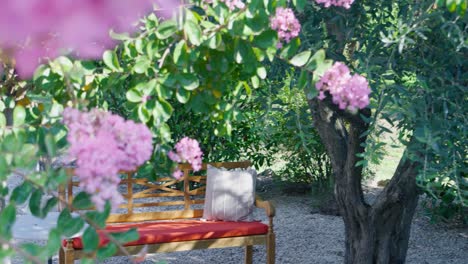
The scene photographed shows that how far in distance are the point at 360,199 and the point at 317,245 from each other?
1740mm

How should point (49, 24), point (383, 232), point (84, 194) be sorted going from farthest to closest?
1. point (383, 232)
2. point (84, 194)
3. point (49, 24)

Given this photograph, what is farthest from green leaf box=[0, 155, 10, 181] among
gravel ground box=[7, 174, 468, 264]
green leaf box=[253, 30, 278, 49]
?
gravel ground box=[7, 174, 468, 264]

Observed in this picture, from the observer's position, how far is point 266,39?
190cm

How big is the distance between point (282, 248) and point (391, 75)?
2.95m

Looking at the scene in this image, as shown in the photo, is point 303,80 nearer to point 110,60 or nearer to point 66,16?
point 110,60

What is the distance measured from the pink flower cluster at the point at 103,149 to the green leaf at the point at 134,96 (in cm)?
43

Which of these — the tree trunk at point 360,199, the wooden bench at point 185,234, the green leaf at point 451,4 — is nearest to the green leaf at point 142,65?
the green leaf at point 451,4

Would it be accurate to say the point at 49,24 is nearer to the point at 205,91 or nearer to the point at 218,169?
the point at 205,91

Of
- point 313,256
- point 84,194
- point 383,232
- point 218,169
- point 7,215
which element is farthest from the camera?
point 313,256

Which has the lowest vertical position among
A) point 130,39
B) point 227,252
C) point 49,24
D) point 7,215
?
point 227,252

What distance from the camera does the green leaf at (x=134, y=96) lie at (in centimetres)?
184

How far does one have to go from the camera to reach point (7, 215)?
132 cm

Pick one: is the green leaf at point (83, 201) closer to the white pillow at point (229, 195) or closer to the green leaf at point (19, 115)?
the green leaf at point (19, 115)

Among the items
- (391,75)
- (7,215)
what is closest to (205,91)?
(7,215)
